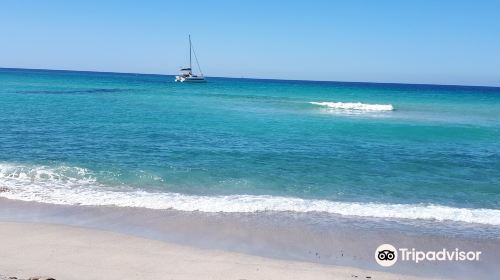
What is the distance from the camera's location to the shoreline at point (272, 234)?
8305mm

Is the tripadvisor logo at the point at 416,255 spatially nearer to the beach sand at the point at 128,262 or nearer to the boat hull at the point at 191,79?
the beach sand at the point at 128,262

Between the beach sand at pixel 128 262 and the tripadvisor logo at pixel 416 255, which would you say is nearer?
the beach sand at pixel 128 262

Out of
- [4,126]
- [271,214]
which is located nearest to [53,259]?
[271,214]

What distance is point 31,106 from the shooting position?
34.2m

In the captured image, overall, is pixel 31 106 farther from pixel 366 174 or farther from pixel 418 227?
pixel 418 227

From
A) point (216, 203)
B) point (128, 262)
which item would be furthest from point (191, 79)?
point (128, 262)

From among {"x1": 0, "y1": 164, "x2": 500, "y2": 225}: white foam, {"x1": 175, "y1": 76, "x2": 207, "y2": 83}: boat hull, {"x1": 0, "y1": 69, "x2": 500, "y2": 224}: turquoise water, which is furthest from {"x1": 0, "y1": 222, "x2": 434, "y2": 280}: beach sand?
{"x1": 175, "y1": 76, "x2": 207, "y2": 83}: boat hull

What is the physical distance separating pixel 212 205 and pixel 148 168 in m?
4.59

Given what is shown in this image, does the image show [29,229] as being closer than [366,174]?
Yes

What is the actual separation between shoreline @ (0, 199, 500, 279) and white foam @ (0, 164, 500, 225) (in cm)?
47

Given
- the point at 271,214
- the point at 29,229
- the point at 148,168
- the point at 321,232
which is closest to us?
the point at 29,229

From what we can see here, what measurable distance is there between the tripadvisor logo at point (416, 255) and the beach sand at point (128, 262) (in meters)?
0.86

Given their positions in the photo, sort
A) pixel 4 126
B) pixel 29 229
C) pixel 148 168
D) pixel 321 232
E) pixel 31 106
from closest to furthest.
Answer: pixel 29 229 → pixel 321 232 → pixel 148 168 → pixel 4 126 → pixel 31 106

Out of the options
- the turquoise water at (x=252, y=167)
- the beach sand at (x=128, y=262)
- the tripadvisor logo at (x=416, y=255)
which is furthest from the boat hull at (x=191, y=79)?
the tripadvisor logo at (x=416, y=255)
